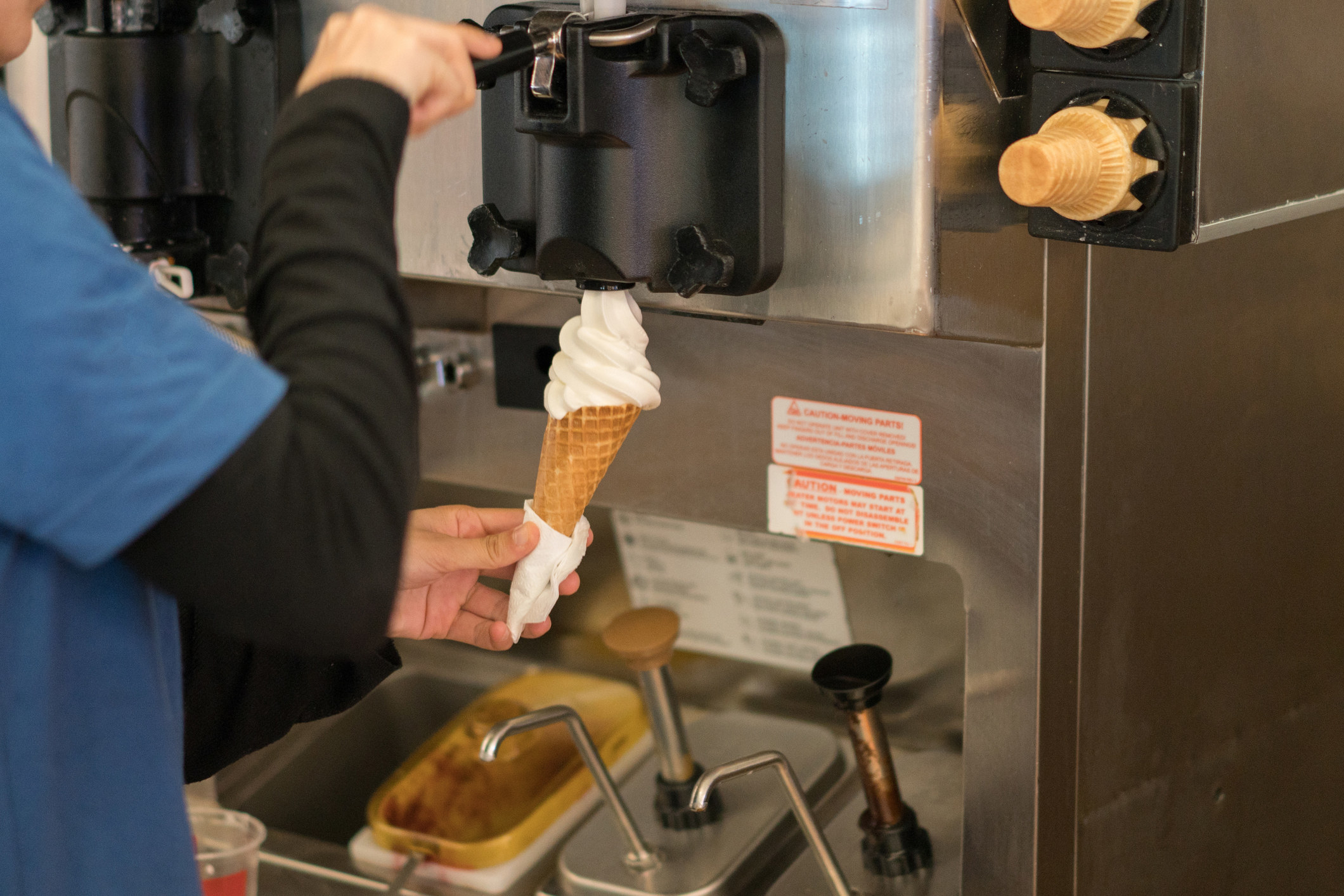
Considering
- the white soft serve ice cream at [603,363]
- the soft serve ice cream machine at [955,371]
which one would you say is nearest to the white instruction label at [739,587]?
the soft serve ice cream machine at [955,371]

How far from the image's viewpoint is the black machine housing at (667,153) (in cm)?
80

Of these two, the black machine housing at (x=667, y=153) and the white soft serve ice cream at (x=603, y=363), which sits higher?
the black machine housing at (x=667, y=153)

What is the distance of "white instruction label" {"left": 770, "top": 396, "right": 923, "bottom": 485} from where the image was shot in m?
1.01

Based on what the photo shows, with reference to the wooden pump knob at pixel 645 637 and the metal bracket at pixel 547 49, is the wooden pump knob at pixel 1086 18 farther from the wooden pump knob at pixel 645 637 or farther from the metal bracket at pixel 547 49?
the wooden pump knob at pixel 645 637

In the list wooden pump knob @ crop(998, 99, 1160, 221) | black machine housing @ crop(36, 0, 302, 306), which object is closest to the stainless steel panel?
wooden pump knob @ crop(998, 99, 1160, 221)

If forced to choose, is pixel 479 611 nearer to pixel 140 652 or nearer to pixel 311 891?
pixel 140 652

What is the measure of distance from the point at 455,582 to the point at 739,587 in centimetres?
57

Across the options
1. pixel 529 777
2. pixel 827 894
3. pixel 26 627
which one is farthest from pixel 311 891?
pixel 26 627

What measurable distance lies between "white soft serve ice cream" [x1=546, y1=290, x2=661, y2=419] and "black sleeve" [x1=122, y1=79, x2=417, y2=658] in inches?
8.9

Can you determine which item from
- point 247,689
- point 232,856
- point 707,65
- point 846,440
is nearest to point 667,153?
point 707,65

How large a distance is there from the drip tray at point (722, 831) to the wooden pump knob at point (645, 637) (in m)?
0.16

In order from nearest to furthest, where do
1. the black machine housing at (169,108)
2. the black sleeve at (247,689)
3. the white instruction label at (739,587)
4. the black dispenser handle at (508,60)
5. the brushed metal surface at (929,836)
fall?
the black dispenser handle at (508,60) → the black sleeve at (247,689) → the black machine housing at (169,108) → the brushed metal surface at (929,836) → the white instruction label at (739,587)

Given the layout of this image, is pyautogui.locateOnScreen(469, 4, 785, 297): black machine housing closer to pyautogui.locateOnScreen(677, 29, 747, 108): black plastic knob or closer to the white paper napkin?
pyautogui.locateOnScreen(677, 29, 747, 108): black plastic knob

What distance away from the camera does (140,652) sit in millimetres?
690
